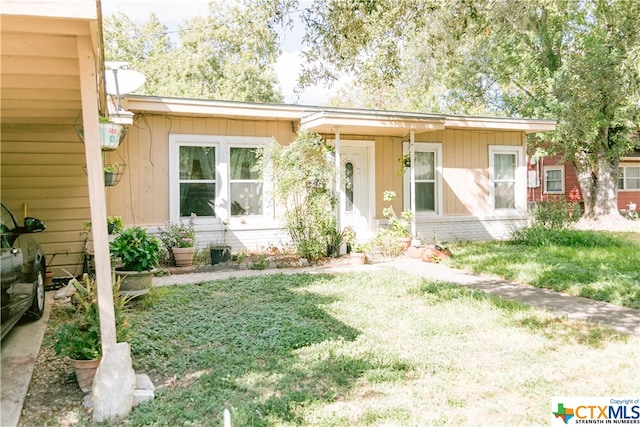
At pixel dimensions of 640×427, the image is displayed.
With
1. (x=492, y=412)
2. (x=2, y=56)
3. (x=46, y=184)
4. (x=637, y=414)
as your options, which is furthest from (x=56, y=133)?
(x=637, y=414)

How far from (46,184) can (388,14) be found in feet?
19.4

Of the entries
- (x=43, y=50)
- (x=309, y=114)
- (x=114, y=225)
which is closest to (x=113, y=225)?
(x=114, y=225)

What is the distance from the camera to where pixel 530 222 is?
12.3 metres

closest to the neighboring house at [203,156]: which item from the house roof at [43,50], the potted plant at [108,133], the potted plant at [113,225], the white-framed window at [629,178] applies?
the house roof at [43,50]

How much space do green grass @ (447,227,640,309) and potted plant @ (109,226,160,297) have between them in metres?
5.25

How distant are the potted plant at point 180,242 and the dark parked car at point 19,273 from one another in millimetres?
2861

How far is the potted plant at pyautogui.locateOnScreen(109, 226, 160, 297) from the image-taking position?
544cm

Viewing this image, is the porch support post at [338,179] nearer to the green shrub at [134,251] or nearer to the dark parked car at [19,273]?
the green shrub at [134,251]

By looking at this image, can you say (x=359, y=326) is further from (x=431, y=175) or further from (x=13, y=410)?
(x=431, y=175)

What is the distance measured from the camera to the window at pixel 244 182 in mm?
9555

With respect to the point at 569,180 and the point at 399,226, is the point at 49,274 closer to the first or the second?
the point at 399,226

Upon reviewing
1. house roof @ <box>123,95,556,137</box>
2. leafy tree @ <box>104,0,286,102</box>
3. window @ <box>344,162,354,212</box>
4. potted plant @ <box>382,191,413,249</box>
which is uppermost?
leafy tree @ <box>104,0,286,102</box>

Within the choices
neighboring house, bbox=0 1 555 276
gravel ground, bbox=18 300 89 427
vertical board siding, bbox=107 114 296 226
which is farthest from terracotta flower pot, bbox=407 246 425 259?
gravel ground, bbox=18 300 89 427

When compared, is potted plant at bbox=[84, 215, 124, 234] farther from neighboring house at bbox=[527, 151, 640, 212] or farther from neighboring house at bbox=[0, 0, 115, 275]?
neighboring house at bbox=[527, 151, 640, 212]
